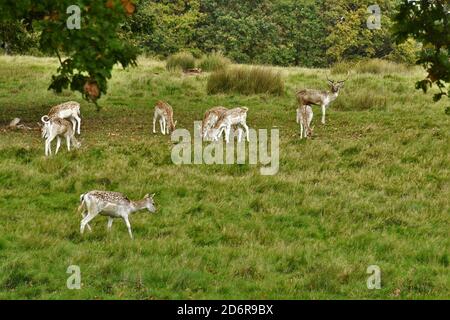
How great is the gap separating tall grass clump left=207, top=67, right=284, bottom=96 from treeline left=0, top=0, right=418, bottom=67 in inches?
1224

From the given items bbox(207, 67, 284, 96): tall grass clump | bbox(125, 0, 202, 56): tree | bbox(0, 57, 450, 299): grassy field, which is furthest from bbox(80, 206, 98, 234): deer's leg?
bbox(125, 0, 202, 56): tree

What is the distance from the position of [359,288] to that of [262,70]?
20846 millimetres

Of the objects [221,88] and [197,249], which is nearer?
[197,249]

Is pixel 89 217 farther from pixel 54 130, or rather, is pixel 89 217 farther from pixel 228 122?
pixel 228 122

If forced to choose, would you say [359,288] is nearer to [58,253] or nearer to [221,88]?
[58,253]

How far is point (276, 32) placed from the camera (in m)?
63.2

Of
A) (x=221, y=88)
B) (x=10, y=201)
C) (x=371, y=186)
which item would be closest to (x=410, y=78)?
(x=221, y=88)

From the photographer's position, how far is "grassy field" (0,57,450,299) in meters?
9.96

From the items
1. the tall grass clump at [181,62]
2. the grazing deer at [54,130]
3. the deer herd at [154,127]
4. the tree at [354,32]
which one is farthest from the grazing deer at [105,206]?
the tree at [354,32]

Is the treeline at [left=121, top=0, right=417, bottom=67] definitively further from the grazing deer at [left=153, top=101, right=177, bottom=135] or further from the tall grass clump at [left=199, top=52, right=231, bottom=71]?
the grazing deer at [left=153, top=101, right=177, bottom=135]

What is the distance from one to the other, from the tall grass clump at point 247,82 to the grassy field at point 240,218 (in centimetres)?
668

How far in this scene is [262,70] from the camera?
1178 inches

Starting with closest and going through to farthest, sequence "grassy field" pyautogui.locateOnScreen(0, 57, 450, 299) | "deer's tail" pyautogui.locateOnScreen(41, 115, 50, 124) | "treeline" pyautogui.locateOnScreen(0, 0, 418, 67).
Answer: "grassy field" pyautogui.locateOnScreen(0, 57, 450, 299) → "deer's tail" pyautogui.locateOnScreen(41, 115, 50, 124) → "treeline" pyautogui.locateOnScreen(0, 0, 418, 67)

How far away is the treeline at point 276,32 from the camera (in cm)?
6188
